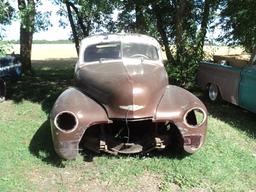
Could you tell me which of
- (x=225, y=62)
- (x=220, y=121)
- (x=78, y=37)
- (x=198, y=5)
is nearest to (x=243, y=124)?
(x=220, y=121)

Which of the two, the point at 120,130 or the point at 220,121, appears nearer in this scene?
the point at 120,130

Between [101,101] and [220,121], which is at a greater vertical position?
[101,101]

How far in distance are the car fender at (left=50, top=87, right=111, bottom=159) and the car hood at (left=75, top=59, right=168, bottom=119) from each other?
0.56ft

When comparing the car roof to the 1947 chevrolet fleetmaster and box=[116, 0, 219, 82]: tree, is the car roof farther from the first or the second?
box=[116, 0, 219, 82]: tree

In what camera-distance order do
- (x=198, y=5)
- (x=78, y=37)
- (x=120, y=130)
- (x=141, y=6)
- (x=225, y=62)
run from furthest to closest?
(x=78, y=37) < (x=198, y=5) < (x=141, y=6) < (x=225, y=62) < (x=120, y=130)

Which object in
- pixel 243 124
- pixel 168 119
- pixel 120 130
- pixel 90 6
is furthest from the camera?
pixel 90 6

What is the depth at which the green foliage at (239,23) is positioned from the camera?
13.7 metres

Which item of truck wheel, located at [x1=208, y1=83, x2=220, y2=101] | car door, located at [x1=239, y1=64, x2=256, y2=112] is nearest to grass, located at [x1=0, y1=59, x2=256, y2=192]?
car door, located at [x1=239, y1=64, x2=256, y2=112]

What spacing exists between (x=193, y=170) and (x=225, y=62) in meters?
5.71

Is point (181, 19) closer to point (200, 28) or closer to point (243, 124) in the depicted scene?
point (200, 28)

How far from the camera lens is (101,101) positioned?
7.02 m

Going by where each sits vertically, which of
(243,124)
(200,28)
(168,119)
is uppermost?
(200,28)

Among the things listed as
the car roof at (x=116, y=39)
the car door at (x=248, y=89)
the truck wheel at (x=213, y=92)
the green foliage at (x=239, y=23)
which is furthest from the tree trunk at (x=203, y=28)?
the car roof at (x=116, y=39)

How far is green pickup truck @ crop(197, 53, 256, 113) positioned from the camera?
9594mm
